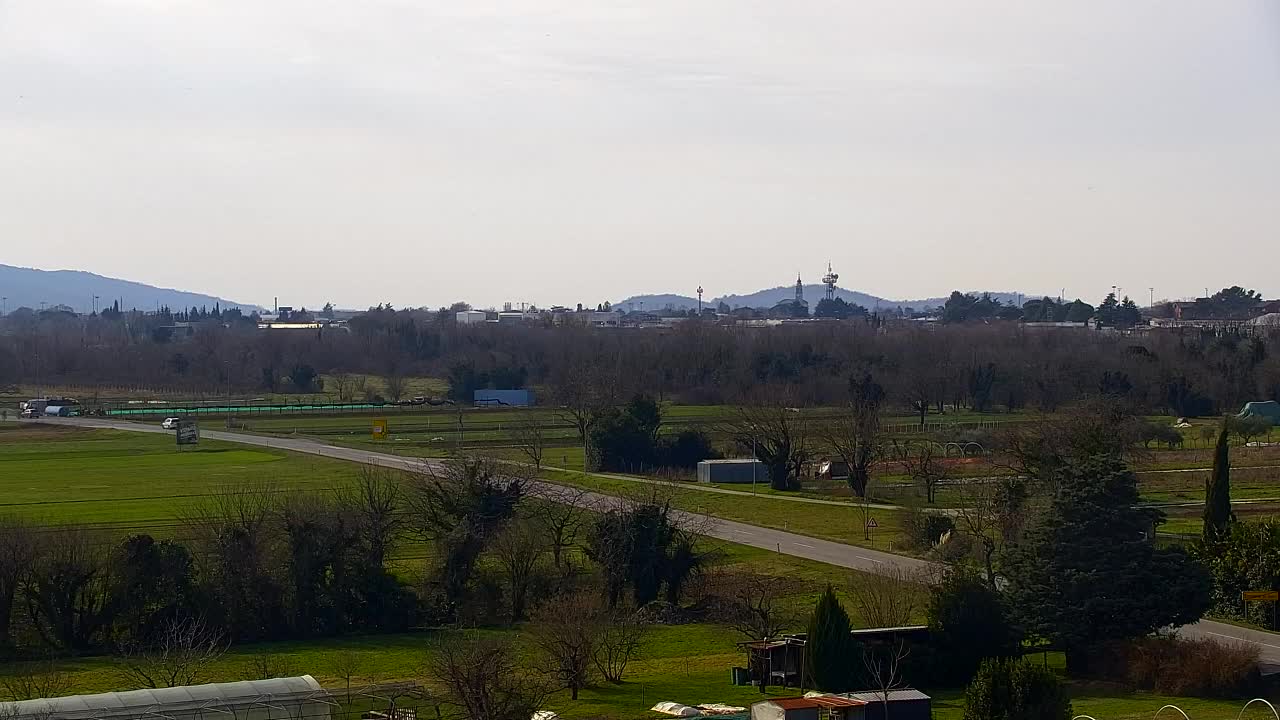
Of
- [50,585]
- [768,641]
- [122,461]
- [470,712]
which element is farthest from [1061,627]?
[122,461]

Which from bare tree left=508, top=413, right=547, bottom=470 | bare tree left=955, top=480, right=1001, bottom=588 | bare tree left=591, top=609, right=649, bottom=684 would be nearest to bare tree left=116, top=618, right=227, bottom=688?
bare tree left=591, top=609, right=649, bottom=684

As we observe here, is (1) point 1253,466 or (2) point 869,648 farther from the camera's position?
(1) point 1253,466

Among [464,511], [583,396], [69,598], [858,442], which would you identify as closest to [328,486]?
[464,511]

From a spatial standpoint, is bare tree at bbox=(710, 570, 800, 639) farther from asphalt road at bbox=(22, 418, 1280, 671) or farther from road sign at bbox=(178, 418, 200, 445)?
road sign at bbox=(178, 418, 200, 445)

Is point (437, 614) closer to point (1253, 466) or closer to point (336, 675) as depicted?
point (336, 675)

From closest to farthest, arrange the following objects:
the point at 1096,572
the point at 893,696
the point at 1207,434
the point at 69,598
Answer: the point at 893,696, the point at 1096,572, the point at 69,598, the point at 1207,434

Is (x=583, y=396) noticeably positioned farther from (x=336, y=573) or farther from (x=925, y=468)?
(x=336, y=573)

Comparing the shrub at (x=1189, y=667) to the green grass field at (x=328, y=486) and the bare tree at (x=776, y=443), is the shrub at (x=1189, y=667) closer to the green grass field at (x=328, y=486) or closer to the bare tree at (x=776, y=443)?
the green grass field at (x=328, y=486)
